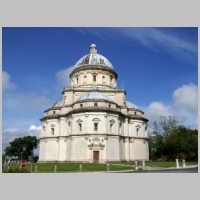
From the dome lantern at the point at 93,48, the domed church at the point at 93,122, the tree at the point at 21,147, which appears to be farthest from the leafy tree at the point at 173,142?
the tree at the point at 21,147

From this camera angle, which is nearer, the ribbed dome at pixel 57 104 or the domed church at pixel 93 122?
the domed church at pixel 93 122

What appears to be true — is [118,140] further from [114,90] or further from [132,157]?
[114,90]

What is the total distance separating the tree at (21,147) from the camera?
82375 millimetres

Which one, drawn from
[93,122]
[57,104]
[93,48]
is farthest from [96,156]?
[93,48]

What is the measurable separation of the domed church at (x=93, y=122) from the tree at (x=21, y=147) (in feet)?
118

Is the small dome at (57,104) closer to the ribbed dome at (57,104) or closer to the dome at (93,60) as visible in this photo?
the ribbed dome at (57,104)

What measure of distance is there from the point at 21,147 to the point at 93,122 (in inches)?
1955

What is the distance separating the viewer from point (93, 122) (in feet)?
134

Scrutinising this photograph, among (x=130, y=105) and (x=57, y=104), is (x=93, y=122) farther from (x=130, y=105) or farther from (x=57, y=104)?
(x=130, y=105)

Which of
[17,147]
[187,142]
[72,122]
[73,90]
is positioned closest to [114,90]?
[73,90]

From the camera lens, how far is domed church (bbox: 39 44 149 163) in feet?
133

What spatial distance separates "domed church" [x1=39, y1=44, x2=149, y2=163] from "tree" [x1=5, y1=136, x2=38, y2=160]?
35833 millimetres

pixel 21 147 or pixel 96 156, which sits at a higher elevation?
pixel 96 156

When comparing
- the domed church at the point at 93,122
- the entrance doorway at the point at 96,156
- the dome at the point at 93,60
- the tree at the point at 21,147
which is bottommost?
the tree at the point at 21,147
